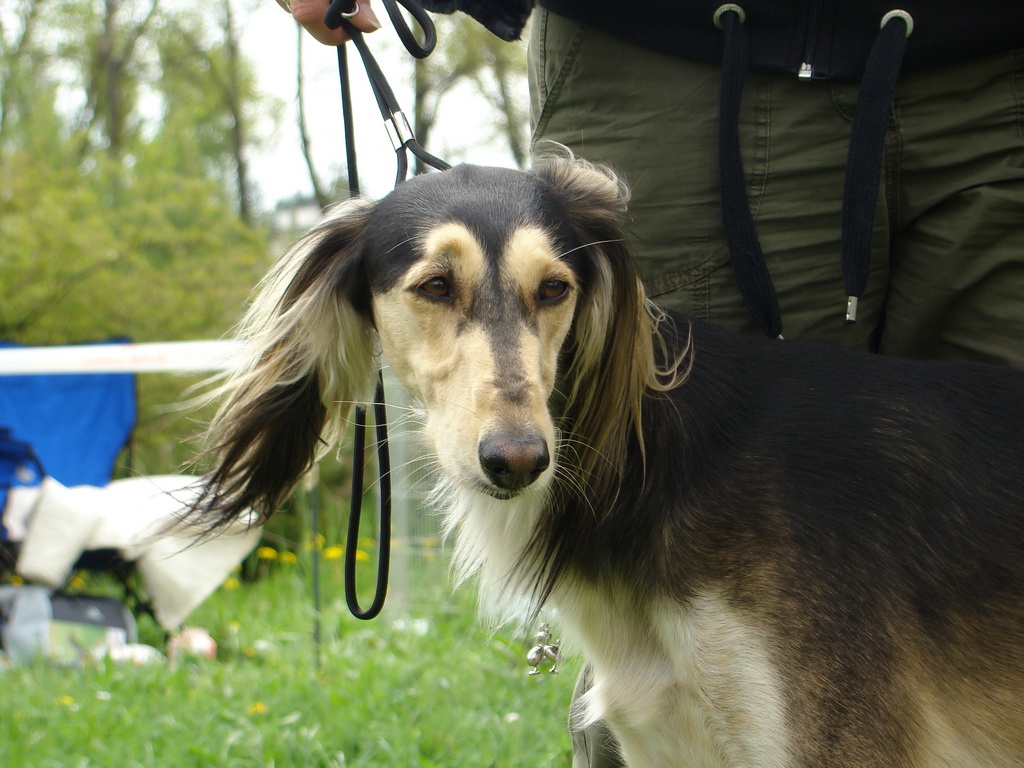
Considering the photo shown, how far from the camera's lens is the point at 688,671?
6.48 ft

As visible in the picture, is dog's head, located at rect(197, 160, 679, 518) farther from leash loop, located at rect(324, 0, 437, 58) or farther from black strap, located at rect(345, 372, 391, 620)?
leash loop, located at rect(324, 0, 437, 58)

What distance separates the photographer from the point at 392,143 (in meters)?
2.39

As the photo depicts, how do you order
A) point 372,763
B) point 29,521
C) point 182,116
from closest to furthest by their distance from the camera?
1. point 372,763
2. point 29,521
3. point 182,116

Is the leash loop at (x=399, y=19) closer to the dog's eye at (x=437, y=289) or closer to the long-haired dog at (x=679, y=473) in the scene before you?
the long-haired dog at (x=679, y=473)

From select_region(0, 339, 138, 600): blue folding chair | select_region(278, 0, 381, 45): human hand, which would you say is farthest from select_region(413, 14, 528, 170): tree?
select_region(278, 0, 381, 45): human hand

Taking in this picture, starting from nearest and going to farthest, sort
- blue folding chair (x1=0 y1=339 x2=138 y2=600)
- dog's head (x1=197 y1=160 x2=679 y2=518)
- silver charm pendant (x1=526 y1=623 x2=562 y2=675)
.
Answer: dog's head (x1=197 y1=160 x2=679 y2=518)
silver charm pendant (x1=526 y1=623 x2=562 y2=675)
blue folding chair (x1=0 y1=339 x2=138 y2=600)

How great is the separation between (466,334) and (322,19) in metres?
0.88

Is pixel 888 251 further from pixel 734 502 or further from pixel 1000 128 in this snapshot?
pixel 734 502

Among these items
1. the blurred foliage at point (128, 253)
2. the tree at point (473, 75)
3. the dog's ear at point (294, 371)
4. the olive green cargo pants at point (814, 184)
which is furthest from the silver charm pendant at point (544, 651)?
the tree at point (473, 75)

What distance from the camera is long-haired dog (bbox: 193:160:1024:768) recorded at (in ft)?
6.27

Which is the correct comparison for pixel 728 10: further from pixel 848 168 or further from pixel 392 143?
pixel 392 143

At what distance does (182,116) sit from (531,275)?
13052 millimetres

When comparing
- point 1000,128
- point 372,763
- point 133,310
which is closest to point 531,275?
point 1000,128

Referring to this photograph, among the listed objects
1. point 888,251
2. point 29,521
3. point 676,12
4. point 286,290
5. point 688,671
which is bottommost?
point 29,521
